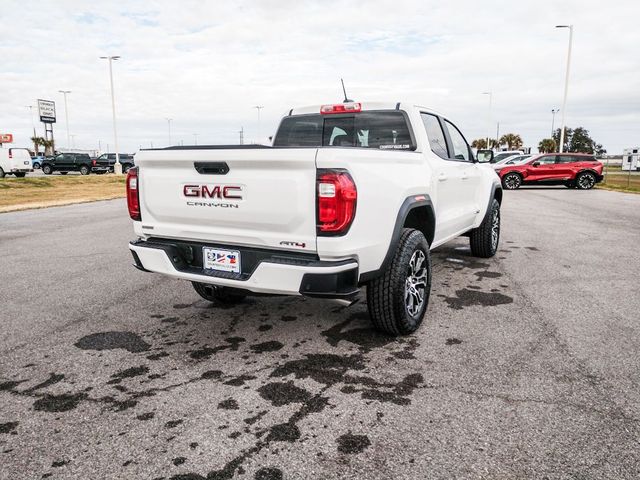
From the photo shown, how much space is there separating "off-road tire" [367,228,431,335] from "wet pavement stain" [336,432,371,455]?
1241 millimetres

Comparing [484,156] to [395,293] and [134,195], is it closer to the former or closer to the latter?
[395,293]

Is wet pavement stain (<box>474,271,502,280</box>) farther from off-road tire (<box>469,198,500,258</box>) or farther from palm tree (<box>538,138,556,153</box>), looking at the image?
palm tree (<box>538,138,556,153</box>)

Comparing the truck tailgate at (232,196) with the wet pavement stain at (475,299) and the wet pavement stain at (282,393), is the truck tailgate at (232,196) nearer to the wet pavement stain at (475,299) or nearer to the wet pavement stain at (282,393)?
the wet pavement stain at (282,393)

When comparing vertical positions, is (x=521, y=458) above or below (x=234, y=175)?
below

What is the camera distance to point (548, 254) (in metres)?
7.24

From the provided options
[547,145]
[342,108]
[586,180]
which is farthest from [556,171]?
[547,145]

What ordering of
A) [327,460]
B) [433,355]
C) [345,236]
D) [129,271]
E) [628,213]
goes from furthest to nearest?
[628,213], [129,271], [433,355], [345,236], [327,460]

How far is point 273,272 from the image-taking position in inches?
123

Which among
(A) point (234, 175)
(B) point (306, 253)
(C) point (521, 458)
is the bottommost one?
(C) point (521, 458)

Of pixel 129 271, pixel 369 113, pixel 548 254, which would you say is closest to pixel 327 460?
pixel 369 113

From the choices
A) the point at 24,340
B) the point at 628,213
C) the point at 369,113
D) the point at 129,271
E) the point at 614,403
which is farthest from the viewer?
the point at 628,213

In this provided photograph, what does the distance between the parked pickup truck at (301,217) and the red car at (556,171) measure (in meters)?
19.4

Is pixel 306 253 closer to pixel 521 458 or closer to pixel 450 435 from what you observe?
pixel 450 435

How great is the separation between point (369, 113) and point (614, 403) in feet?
10.1
